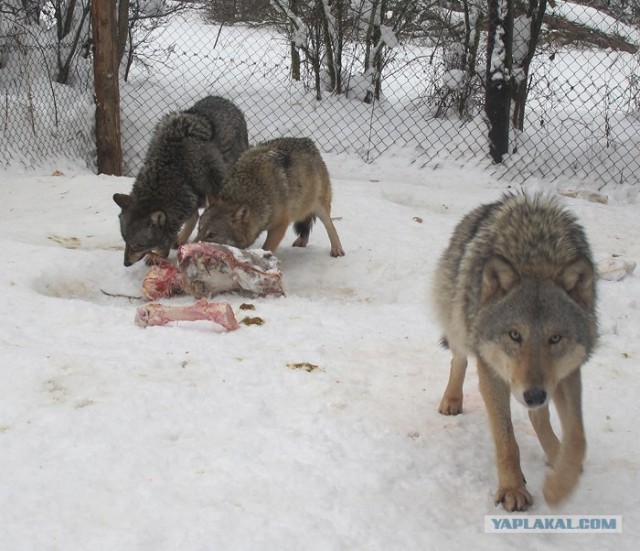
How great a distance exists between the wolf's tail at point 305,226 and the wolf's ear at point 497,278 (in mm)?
4216

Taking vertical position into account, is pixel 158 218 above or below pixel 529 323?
below

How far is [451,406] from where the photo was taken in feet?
12.9

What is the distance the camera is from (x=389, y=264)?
6.65 m

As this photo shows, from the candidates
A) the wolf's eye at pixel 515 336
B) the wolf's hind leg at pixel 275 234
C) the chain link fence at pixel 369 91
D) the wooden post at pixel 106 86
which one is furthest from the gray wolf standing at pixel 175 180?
the wolf's eye at pixel 515 336

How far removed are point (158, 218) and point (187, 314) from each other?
77.3 inches

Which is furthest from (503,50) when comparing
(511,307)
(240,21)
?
(511,307)

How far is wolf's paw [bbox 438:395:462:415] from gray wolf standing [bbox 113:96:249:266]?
3.44 m

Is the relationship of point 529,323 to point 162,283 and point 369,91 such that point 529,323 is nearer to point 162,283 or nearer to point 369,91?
point 162,283

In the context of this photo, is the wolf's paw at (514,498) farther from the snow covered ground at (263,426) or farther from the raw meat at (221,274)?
the raw meat at (221,274)

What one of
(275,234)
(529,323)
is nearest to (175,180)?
(275,234)

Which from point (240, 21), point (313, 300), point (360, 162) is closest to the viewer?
point (313, 300)

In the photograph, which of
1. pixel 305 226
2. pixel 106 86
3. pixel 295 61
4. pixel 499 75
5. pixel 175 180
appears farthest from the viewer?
pixel 295 61

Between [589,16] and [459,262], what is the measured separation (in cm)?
979

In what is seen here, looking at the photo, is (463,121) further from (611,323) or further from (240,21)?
(611,323)
